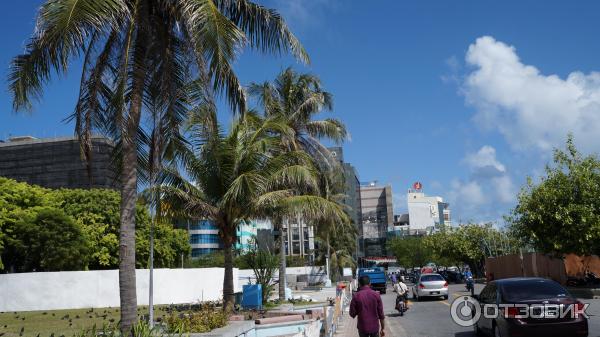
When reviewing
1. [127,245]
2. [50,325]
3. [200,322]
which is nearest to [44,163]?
[50,325]

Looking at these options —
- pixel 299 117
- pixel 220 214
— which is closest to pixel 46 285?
pixel 220 214

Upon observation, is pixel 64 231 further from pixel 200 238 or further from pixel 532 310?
pixel 200 238

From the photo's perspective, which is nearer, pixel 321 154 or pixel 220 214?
pixel 220 214

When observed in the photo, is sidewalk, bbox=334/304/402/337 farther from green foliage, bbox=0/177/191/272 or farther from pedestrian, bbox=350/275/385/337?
green foliage, bbox=0/177/191/272

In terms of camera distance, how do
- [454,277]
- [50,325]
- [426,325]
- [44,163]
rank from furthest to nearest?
[44,163], [454,277], [426,325], [50,325]

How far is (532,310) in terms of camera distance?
11.3m

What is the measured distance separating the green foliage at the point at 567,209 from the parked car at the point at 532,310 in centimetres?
1802

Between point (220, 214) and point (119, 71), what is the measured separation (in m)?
8.45

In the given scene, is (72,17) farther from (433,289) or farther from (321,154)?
(433,289)

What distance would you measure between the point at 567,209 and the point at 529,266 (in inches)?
706

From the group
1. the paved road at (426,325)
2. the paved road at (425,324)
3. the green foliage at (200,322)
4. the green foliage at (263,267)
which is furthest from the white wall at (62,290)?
the green foliage at (200,322)

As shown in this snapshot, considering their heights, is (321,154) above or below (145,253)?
above

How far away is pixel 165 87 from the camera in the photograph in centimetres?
1162

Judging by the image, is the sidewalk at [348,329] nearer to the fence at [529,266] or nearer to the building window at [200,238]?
the fence at [529,266]
